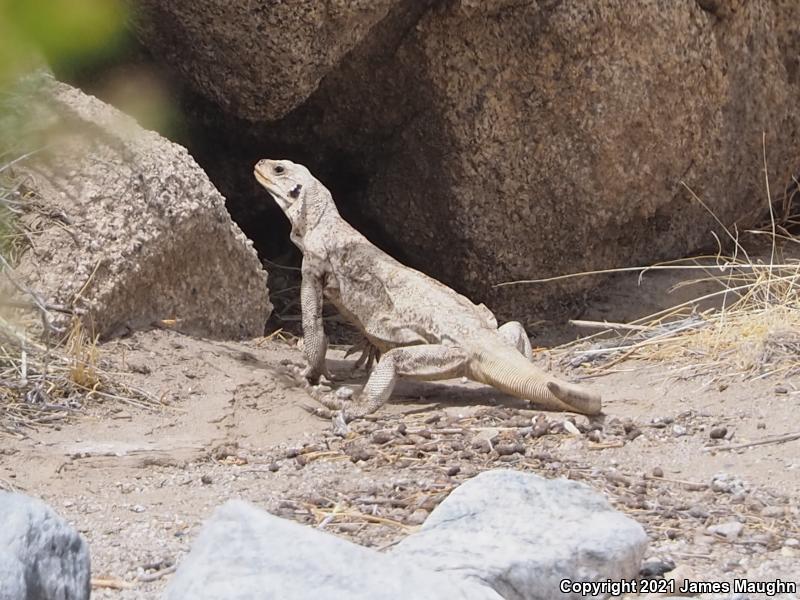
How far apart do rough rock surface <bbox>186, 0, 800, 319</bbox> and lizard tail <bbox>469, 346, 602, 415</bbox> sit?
7.40 ft

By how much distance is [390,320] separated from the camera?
5.94 meters

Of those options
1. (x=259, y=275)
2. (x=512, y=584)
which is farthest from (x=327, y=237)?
(x=512, y=584)

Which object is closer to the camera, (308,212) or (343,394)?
(343,394)

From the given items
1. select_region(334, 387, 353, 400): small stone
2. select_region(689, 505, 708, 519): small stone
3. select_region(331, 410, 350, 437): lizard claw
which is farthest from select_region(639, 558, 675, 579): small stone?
select_region(334, 387, 353, 400): small stone

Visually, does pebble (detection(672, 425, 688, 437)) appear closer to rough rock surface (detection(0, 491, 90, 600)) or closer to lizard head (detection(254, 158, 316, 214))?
lizard head (detection(254, 158, 316, 214))

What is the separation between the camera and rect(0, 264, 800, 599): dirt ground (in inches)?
139

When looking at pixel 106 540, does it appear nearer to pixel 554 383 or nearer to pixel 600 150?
pixel 554 383

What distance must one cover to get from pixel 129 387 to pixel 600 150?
12.3 feet

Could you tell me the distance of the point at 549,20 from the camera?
7137 mm

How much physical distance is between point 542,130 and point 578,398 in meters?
2.89

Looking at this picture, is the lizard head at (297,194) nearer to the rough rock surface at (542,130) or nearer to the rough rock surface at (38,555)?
the rough rock surface at (542,130)

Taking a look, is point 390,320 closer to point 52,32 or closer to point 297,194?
point 297,194

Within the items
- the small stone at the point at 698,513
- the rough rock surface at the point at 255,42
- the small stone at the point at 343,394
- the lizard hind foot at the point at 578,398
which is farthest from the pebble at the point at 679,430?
the rough rock surface at the point at 255,42

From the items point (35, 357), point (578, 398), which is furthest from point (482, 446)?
point (35, 357)
